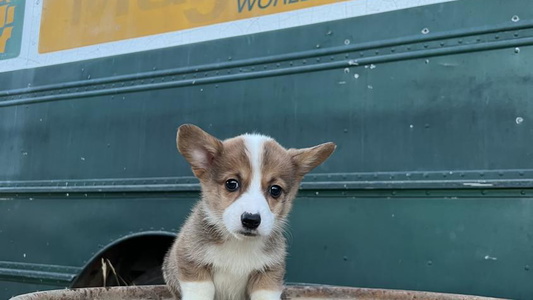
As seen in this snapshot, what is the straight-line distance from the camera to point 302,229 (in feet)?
9.18

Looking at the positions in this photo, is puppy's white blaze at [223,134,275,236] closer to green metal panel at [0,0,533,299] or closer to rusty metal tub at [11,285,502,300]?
rusty metal tub at [11,285,502,300]

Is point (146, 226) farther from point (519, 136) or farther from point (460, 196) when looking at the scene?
point (519, 136)

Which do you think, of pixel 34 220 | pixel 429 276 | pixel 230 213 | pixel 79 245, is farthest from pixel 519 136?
pixel 34 220

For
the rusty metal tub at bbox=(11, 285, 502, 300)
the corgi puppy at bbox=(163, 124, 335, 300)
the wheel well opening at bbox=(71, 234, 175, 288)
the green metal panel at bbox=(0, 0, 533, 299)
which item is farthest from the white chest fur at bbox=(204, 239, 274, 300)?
the wheel well opening at bbox=(71, 234, 175, 288)

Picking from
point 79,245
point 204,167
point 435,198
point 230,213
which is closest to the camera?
point 230,213

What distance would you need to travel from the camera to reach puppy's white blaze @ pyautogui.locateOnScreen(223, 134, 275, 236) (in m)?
1.69

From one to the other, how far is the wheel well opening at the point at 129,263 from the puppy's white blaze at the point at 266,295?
1.36 metres

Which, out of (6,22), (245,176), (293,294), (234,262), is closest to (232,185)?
(245,176)

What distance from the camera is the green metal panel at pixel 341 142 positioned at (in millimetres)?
2418

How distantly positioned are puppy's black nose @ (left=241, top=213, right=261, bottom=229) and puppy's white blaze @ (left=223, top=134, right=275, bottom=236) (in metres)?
0.01

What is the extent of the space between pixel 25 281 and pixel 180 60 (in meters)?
1.91

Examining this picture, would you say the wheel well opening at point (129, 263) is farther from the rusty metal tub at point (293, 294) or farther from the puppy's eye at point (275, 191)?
the puppy's eye at point (275, 191)

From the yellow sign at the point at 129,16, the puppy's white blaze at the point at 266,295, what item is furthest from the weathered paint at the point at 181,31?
the puppy's white blaze at the point at 266,295

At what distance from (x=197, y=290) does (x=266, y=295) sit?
25 centimetres
